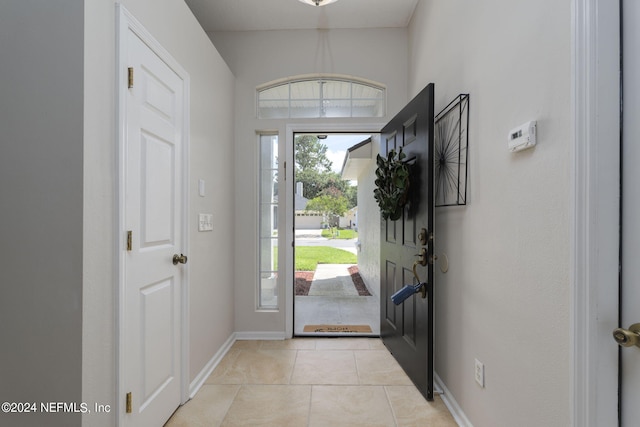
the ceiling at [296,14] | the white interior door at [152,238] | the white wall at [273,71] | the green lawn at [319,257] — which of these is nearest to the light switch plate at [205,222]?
the white interior door at [152,238]

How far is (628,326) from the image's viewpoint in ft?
3.07

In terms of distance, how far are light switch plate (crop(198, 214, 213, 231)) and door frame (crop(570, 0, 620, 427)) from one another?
2.17 metres

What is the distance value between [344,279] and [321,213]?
9.72 m

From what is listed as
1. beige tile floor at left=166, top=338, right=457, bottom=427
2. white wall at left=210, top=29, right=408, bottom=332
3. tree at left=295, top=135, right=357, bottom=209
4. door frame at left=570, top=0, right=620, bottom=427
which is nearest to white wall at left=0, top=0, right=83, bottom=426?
beige tile floor at left=166, top=338, right=457, bottom=427

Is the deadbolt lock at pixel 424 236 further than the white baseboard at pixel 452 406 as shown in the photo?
Yes

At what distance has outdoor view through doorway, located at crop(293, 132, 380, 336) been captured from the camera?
3842 millimetres

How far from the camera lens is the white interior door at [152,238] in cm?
149

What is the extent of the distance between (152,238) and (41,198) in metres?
0.56

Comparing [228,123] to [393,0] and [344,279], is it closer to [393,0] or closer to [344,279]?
[393,0]

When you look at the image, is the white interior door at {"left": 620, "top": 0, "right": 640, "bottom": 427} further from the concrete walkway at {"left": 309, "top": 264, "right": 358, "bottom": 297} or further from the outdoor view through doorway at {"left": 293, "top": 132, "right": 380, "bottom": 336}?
the concrete walkway at {"left": 309, "top": 264, "right": 358, "bottom": 297}

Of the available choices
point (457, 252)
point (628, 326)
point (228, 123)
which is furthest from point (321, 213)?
point (628, 326)

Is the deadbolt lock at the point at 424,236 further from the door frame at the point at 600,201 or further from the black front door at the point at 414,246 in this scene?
the door frame at the point at 600,201

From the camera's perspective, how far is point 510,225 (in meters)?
1.39

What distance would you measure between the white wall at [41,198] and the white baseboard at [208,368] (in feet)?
3.56
